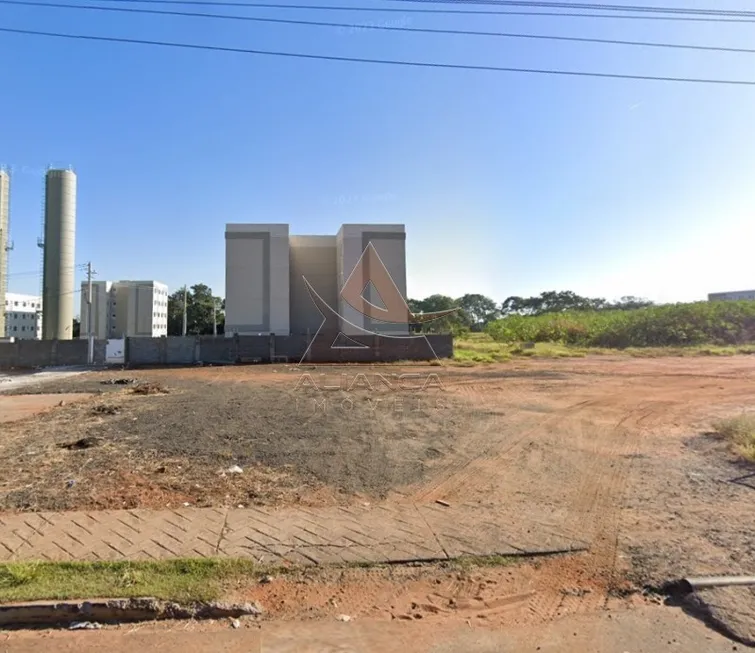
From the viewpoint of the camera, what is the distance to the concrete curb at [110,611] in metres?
2.95

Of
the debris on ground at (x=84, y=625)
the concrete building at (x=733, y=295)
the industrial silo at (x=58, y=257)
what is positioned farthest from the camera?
the concrete building at (x=733, y=295)

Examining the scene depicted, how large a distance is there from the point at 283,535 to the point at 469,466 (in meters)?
3.06


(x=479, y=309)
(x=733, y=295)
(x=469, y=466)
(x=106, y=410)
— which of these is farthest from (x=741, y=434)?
(x=733, y=295)

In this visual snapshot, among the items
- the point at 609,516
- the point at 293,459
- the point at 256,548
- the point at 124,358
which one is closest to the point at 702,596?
the point at 609,516

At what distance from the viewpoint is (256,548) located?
3.86m

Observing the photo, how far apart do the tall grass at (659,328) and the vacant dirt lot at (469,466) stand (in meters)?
30.9

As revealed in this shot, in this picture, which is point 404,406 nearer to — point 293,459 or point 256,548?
point 293,459

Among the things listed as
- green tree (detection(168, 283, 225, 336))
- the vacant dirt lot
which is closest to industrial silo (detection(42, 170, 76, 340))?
green tree (detection(168, 283, 225, 336))

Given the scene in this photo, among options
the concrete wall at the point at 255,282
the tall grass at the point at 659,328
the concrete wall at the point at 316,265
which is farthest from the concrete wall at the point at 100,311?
the tall grass at the point at 659,328

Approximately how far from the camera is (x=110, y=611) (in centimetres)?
300

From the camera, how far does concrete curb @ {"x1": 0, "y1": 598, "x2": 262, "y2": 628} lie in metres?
2.95

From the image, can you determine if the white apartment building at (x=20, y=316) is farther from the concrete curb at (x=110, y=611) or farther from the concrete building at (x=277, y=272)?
the concrete curb at (x=110, y=611)

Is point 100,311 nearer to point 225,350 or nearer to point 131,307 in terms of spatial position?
point 131,307

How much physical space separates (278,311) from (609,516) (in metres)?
31.1
